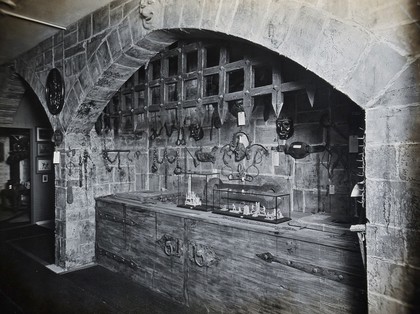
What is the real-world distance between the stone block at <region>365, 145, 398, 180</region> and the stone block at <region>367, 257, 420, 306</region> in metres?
0.45

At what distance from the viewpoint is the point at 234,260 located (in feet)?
9.86

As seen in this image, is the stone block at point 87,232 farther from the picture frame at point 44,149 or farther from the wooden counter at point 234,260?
the picture frame at point 44,149

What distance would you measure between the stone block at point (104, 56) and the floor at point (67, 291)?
8.68 feet

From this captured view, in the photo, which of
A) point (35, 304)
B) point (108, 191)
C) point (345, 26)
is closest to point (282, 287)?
point (345, 26)

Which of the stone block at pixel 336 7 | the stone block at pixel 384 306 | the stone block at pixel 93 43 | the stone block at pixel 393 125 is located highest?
the stone block at pixel 93 43

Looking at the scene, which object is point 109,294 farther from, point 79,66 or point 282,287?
point 79,66

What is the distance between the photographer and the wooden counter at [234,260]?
2.37 meters

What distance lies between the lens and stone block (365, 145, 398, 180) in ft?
5.38

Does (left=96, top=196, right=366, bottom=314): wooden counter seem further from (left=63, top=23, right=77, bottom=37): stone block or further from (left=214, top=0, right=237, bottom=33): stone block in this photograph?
(left=63, top=23, right=77, bottom=37): stone block

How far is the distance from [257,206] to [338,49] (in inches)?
70.5

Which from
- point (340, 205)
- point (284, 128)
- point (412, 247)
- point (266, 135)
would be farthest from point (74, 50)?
point (412, 247)

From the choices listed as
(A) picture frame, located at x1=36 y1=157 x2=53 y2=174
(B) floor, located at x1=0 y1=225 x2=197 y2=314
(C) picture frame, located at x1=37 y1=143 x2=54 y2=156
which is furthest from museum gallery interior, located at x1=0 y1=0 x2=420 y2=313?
(A) picture frame, located at x1=36 y1=157 x2=53 y2=174

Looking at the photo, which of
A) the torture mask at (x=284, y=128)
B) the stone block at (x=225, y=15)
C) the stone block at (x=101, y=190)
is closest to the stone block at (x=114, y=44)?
the stone block at (x=225, y=15)

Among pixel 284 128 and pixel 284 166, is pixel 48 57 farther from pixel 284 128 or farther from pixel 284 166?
pixel 284 166
